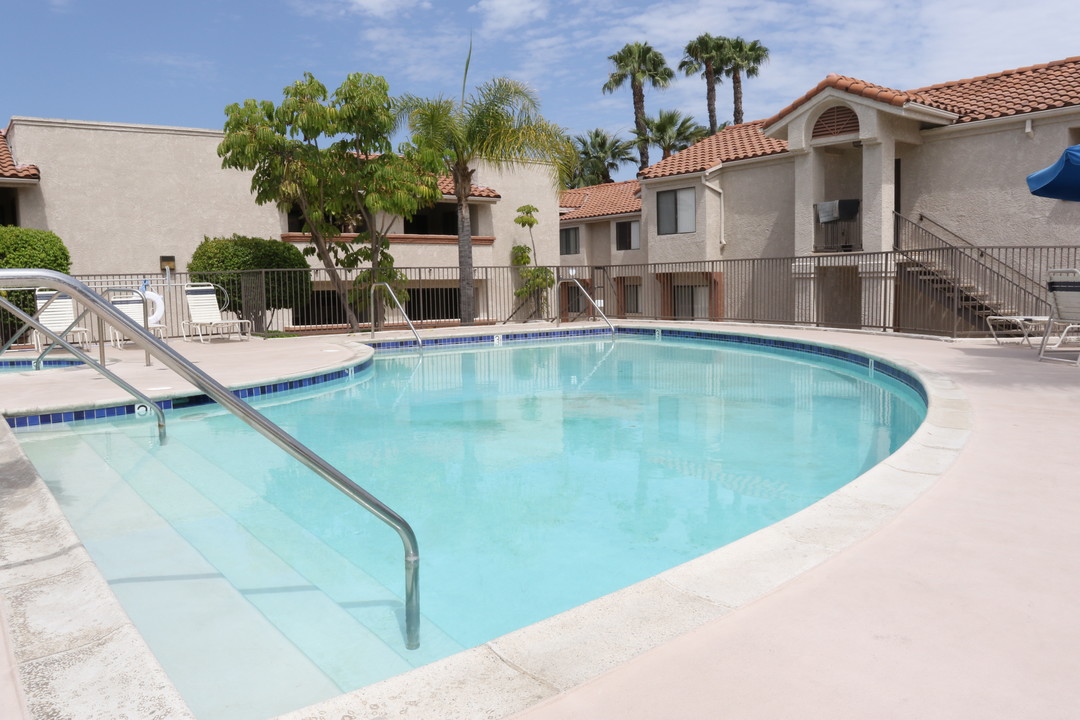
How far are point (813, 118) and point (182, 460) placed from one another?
17.1m

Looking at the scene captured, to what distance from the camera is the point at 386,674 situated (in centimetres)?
280

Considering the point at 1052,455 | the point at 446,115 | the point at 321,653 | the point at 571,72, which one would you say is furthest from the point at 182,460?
the point at 571,72

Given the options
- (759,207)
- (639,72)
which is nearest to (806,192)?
(759,207)

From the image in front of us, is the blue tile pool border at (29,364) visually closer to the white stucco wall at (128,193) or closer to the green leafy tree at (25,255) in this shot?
→ the green leafy tree at (25,255)

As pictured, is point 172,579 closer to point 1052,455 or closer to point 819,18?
point 1052,455

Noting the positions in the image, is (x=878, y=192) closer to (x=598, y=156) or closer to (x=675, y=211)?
(x=675, y=211)

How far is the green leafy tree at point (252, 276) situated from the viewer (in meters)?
17.1

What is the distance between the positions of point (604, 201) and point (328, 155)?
51.9 ft

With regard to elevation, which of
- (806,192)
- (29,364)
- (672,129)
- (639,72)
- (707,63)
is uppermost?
(707,63)

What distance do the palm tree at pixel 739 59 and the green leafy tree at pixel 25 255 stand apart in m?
31.7

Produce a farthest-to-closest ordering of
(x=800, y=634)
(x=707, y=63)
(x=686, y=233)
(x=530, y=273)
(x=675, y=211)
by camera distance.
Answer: (x=707, y=63), (x=675, y=211), (x=686, y=233), (x=530, y=273), (x=800, y=634)

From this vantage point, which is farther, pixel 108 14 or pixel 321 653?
pixel 108 14

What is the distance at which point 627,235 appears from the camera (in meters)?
28.8

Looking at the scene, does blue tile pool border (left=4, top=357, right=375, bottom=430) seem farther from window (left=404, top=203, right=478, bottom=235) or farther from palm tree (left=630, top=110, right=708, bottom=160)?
palm tree (left=630, top=110, right=708, bottom=160)
